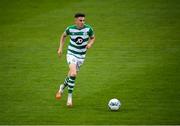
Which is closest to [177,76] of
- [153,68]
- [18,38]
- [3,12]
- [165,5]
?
[153,68]

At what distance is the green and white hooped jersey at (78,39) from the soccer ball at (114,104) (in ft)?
5.56

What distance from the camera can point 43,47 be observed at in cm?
2258

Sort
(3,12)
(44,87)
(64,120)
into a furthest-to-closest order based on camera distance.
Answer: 1. (3,12)
2. (44,87)
3. (64,120)

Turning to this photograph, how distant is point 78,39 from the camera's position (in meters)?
15.9

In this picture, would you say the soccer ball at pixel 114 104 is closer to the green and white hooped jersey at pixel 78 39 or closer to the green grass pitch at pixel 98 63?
the green grass pitch at pixel 98 63

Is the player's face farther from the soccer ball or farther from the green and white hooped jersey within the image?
the soccer ball

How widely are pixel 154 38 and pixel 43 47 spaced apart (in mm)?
4492

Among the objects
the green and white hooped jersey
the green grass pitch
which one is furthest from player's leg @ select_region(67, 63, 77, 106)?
the green and white hooped jersey

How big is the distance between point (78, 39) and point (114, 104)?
7.01 ft

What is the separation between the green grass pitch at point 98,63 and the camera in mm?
14977

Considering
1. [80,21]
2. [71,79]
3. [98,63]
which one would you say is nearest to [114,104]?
[71,79]

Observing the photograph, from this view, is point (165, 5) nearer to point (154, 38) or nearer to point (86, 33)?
point (154, 38)

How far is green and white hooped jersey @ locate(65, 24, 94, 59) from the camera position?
15930 mm

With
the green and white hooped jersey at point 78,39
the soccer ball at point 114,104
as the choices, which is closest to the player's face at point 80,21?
the green and white hooped jersey at point 78,39
